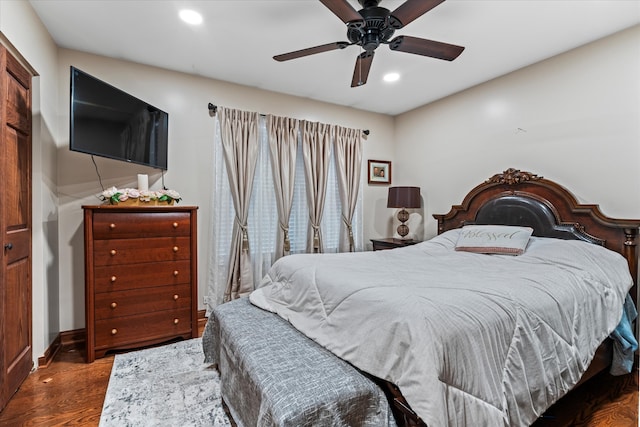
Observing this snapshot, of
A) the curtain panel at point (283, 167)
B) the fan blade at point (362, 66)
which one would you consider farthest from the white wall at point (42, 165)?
the fan blade at point (362, 66)

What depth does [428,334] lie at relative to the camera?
1.17 m

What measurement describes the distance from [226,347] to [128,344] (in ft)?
4.24

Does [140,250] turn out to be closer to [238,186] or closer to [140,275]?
[140,275]

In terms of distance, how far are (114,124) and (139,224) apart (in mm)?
858

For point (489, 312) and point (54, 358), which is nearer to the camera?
point (489, 312)

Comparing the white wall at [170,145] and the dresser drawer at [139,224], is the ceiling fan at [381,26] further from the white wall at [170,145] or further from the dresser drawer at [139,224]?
the dresser drawer at [139,224]

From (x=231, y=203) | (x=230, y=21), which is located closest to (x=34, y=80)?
(x=230, y=21)

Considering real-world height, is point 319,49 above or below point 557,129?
above

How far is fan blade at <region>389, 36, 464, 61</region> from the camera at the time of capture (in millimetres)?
1966

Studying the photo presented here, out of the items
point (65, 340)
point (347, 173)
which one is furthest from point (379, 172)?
point (65, 340)

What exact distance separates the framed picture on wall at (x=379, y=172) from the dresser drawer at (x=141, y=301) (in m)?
2.86

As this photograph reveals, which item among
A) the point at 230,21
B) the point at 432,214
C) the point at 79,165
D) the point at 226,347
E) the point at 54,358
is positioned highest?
the point at 230,21

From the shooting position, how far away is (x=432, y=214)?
4023mm

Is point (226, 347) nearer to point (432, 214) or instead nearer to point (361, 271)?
point (361, 271)
